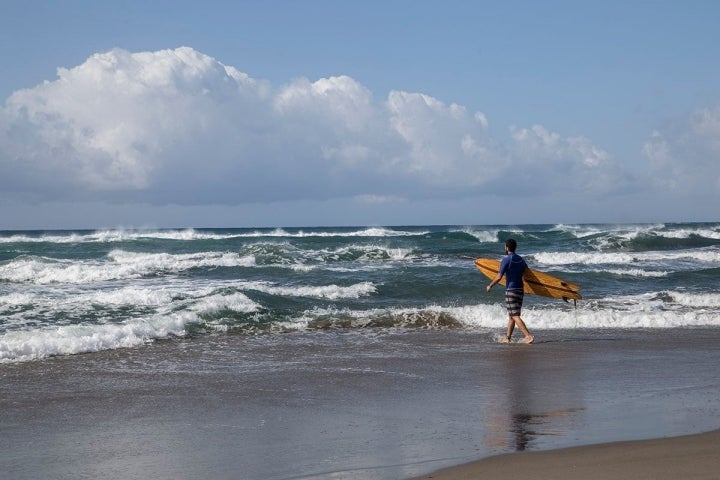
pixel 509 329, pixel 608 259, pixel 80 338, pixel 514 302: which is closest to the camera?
pixel 80 338

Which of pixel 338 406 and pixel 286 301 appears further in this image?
pixel 286 301

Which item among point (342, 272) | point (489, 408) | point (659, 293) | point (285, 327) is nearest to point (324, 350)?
point (285, 327)

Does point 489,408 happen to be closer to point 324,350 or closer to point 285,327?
point 324,350

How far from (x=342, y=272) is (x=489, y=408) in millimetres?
17020

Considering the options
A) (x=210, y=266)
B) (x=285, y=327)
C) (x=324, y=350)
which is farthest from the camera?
(x=210, y=266)

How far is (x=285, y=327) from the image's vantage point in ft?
48.0

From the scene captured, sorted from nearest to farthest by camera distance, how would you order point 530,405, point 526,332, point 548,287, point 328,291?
point 530,405 → point 526,332 → point 548,287 → point 328,291

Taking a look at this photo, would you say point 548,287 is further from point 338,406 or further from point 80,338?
point 80,338

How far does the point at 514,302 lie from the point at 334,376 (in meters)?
4.23

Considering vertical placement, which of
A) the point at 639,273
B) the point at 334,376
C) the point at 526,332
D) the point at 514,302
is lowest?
the point at 334,376

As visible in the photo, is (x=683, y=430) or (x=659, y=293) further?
(x=659, y=293)

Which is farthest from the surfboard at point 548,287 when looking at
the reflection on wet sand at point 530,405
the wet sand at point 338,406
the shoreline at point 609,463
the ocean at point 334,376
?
the shoreline at point 609,463

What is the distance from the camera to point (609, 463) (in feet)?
17.7

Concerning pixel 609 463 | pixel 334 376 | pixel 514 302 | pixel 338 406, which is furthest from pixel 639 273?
pixel 609 463
